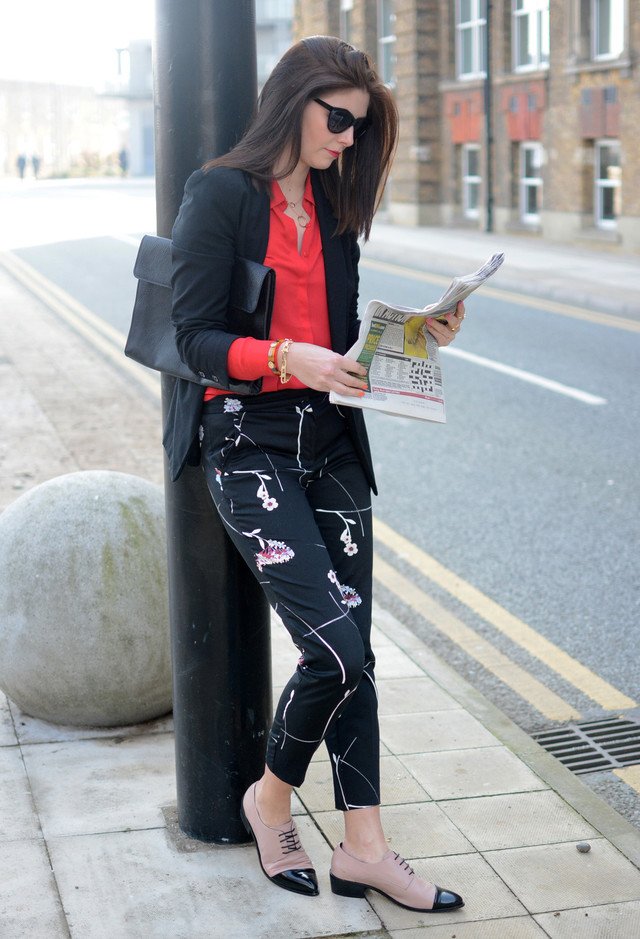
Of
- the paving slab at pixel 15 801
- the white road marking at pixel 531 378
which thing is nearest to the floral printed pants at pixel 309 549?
the paving slab at pixel 15 801

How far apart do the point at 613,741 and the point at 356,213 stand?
2.28m

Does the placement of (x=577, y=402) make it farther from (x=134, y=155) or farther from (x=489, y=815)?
(x=134, y=155)

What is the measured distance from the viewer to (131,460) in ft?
25.8

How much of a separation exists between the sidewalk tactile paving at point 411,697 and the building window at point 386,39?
29.6 metres

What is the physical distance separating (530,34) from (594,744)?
24.1m

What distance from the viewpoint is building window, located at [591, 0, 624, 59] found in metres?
22.8

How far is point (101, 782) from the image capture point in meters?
3.67

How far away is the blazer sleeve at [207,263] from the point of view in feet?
9.14

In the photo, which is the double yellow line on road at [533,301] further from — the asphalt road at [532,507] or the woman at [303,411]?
the woman at [303,411]

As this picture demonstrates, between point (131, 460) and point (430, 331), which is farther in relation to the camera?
point (131, 460)

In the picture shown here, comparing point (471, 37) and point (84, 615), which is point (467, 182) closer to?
point (471, 37)

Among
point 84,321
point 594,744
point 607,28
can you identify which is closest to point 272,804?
point 594,744

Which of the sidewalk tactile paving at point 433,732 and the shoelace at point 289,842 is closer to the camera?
the shoelace at point 289,842

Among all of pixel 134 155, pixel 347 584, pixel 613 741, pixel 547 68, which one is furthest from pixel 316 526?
pixel 134 155
